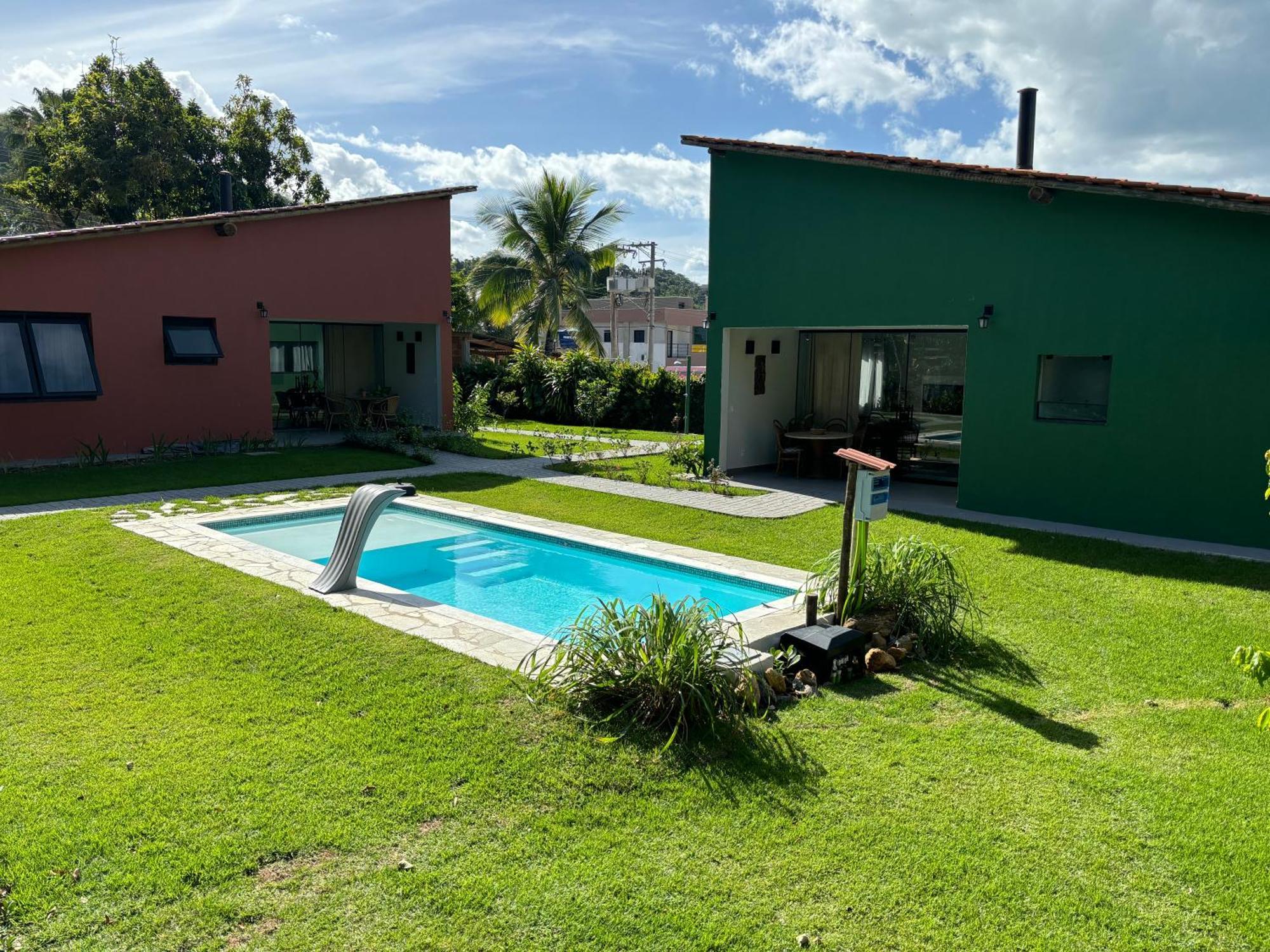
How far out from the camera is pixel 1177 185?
32.3 ft

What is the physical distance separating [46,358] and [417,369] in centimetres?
854

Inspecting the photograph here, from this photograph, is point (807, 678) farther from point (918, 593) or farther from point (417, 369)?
point (417, 369)

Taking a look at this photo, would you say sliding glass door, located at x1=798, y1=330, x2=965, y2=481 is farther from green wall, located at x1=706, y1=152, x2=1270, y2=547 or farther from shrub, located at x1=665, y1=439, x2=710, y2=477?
green wall, located at x1=706, y1=152, x2=1270, y2=547

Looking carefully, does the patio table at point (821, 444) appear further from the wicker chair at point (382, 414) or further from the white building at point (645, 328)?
the white building at point (645, 328)

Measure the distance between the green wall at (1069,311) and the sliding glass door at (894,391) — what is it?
2612mm

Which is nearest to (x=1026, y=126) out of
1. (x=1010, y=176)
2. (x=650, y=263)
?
(x=1010, y=176)

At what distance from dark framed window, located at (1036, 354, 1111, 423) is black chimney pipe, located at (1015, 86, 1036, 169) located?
358 centimetres

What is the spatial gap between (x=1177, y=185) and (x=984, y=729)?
24.8 feet

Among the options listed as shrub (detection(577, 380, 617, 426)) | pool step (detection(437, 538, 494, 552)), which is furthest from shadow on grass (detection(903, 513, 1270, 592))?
shrub (detection(577, 380, 617, 426))

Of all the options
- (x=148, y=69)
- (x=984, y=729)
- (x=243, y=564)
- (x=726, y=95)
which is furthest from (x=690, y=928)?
(x=148, y=69)

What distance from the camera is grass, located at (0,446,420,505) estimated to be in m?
12.2

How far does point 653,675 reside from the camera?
5.16 meters

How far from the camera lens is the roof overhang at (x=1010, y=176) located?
31.3 feet

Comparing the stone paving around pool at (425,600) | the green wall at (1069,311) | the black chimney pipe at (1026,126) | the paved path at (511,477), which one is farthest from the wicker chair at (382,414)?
the black chimney pipe at (1026,126)
